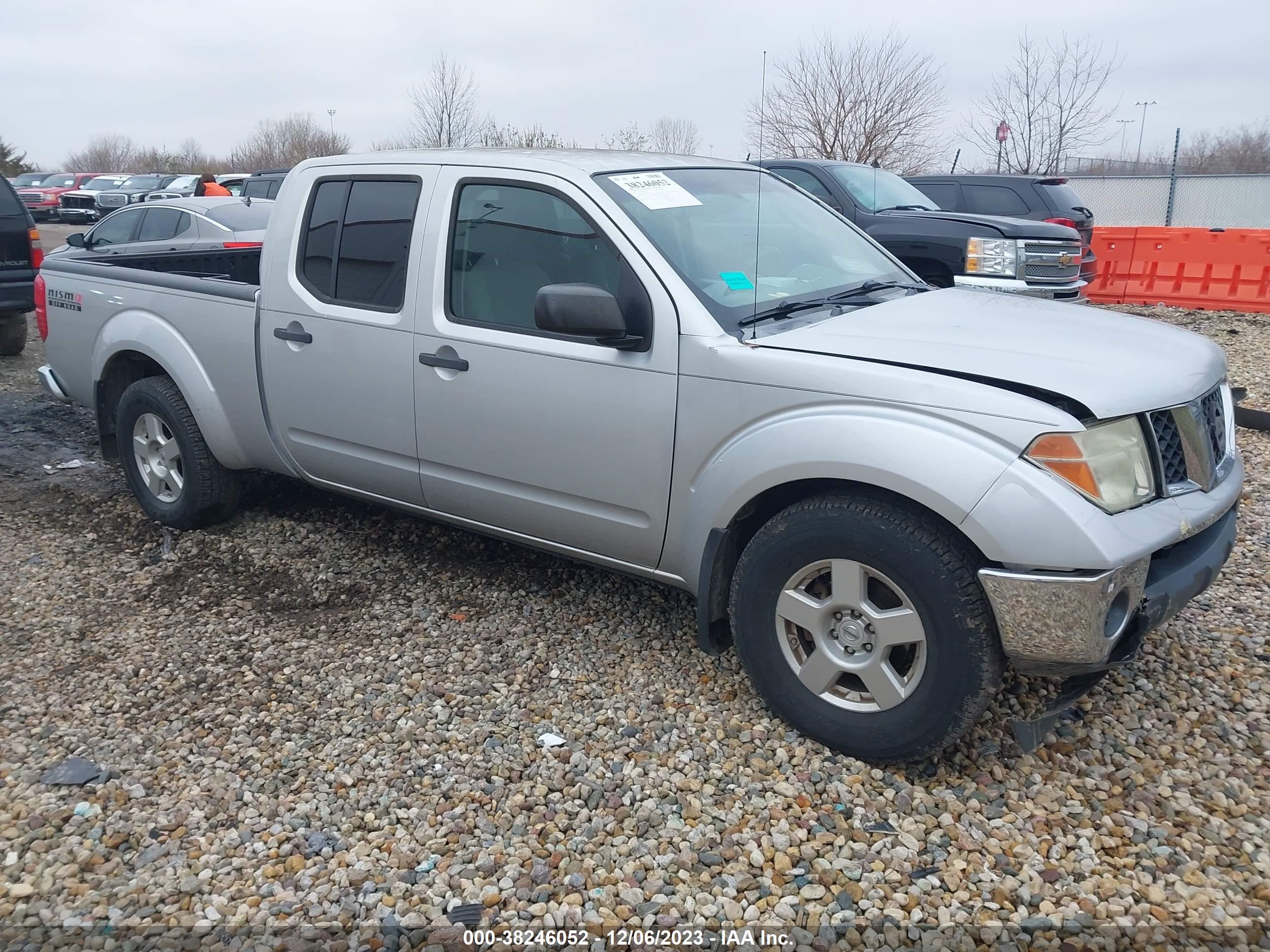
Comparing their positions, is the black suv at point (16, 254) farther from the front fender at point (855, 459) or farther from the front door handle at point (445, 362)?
the front fender at point (855, 459)

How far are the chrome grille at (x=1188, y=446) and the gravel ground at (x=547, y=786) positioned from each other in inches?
33.9

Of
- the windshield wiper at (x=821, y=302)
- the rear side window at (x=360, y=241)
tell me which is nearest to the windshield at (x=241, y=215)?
the rear side window at (x=360, y=241)

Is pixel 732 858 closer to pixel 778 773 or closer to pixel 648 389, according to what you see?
pixel 778 773

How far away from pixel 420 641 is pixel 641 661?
0.92 m

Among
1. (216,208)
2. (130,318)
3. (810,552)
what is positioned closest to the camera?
(810,552)

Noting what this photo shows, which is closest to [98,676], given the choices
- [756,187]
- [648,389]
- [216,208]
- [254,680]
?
[254,680]

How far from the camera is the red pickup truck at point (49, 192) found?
2577cm

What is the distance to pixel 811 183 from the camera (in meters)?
9.46

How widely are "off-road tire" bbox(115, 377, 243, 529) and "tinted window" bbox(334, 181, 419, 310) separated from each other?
128 centimetres

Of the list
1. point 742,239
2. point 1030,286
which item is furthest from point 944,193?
point 742,239

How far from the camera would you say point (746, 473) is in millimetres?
3133

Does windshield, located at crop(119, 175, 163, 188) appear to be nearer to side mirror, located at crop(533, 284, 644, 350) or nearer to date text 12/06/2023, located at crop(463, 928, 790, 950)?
side mirror, located at crop(533, 284, 644, 350)

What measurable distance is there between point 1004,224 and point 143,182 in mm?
28178

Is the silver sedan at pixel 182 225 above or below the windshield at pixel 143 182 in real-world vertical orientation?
below
